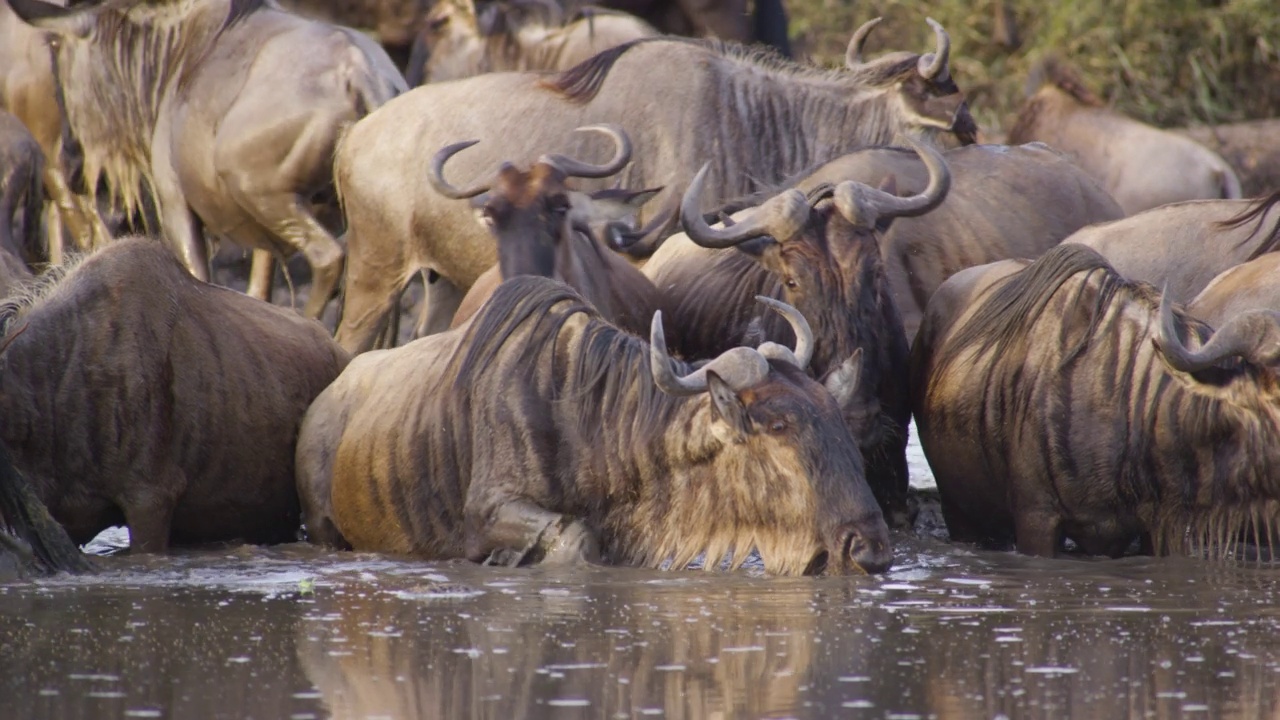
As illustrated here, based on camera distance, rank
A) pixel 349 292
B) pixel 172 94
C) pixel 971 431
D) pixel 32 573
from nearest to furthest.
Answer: pixel 32 573 < pixel 971 431 < pixel 349 292 < pixel 172 94

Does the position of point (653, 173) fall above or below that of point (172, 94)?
below

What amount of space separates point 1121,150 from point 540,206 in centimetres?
566

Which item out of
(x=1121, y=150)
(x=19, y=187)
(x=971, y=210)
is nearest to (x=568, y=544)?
(x=971, y=210)

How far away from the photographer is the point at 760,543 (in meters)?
6.90

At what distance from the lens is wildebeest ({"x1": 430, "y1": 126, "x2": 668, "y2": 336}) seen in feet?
28.8

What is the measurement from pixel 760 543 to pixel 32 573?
7.54 ft

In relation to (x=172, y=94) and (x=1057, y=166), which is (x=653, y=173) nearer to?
(x=1057, y=166)

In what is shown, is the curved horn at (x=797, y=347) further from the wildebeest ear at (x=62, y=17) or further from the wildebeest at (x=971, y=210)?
the wildebeest ear at (x=62, y=17)

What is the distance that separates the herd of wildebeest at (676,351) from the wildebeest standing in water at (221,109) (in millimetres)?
411

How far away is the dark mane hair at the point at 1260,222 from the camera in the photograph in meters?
8.83

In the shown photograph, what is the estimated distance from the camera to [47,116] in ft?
43.6

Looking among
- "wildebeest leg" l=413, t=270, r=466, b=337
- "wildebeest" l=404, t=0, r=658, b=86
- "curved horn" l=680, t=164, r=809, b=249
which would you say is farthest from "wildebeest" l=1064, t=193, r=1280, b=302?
"wildebeest" l=404, t=0, r=658, b=86

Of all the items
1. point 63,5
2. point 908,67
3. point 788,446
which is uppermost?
point 63,5

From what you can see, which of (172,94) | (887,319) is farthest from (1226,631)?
(172,94)
